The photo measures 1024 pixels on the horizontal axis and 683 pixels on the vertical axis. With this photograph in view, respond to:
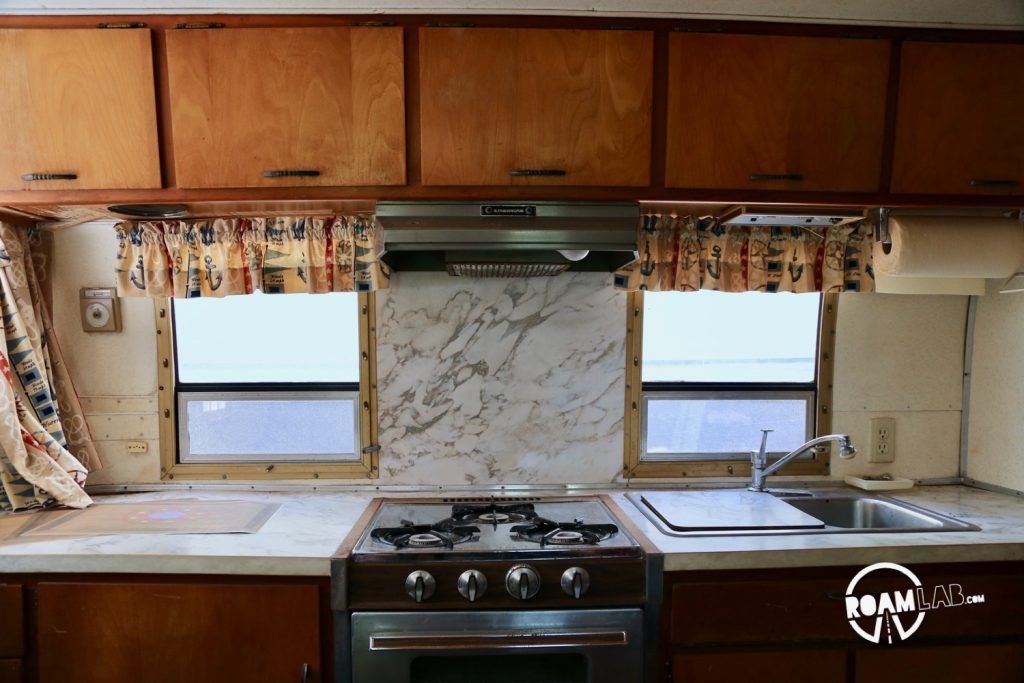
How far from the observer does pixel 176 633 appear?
1.41 metres

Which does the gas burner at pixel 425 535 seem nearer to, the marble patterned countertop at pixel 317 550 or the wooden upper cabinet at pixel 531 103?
the marble patterned countertop at pixel 317 550

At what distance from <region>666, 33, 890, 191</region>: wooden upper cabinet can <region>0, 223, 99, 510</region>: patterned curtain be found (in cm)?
210

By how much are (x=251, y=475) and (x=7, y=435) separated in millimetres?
701

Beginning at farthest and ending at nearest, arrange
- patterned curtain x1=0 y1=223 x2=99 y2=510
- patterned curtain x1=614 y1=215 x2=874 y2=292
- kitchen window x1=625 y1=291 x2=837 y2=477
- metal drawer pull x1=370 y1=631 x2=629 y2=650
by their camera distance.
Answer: kitchen window x1=625 y1=291 x2=837 y2=477, patterned curtain x1=614 y1=215 x2=874 y2=292, patterned curtain x1=0 y1=223 x2=99 y2=510, metal drawer pull x1=370 y1=631 x2=629 y2=650

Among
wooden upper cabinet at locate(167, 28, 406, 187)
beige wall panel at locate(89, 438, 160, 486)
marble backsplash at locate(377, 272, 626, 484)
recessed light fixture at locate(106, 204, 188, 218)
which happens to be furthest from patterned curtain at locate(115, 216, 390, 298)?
beige wall panel at locate(89, 438, 160, 486)

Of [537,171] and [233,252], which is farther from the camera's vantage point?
[233,252]

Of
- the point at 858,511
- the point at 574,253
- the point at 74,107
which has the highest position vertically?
the point at 74,107

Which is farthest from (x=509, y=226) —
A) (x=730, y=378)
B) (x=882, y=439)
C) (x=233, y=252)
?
(x=882, y=439)

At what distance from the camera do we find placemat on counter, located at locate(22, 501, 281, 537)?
1.57 m

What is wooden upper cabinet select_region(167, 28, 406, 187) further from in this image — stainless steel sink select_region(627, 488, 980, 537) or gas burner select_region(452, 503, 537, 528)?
stainless steel sink select_region(627, 488, 980, 537)

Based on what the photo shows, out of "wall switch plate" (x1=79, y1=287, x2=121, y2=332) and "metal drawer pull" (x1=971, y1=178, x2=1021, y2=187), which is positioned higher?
"metal drawer pull" (x1=971, y1=178, x2=1021, y2=187)

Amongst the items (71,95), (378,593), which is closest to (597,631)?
(378,593)

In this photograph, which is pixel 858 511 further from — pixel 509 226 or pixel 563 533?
pixel 509 226

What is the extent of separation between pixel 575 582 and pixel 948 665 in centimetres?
107
